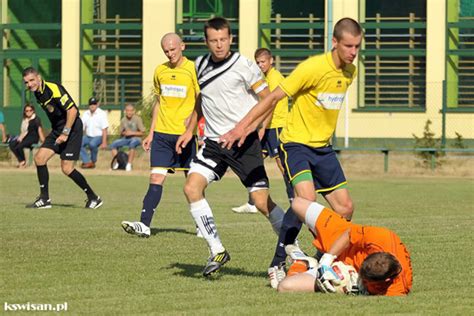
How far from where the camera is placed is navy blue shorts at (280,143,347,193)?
9906mm

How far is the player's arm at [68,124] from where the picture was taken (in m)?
17.5

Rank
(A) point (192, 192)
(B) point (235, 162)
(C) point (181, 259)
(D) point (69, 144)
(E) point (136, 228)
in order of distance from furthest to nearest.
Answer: (D) point (69, 144) < (E) point (136, 228) < (C) point (181, 259) < (B) point (235, 162) < (A) point (192, 192)

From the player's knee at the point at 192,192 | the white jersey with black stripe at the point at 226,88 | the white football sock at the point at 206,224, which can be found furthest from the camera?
the white jersey with black stripe at the point at 226,88

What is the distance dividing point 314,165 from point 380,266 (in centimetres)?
161

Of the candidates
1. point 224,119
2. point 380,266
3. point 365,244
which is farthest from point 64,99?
point 380,266

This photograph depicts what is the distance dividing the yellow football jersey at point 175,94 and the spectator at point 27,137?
16.9 m

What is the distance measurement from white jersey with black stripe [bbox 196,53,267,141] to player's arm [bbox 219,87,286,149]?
91cm

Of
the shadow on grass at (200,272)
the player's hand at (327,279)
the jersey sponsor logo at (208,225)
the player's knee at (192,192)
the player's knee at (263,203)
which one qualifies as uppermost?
the player's knee at (192,192)

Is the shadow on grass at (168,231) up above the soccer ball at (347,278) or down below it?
below

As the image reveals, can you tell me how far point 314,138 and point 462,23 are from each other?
90.8 ft

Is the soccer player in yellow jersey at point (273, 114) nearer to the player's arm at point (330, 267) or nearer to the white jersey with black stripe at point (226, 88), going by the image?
the white jersey with black stripe at point (226, 88)

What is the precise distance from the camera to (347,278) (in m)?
9.05

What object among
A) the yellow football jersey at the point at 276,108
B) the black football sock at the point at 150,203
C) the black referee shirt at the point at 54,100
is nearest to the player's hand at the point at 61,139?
the black referee shirt at the point at 54,100

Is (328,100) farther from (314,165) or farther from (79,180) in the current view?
(79,180)
